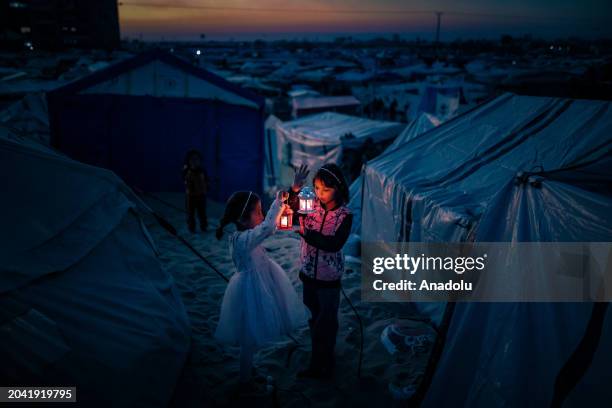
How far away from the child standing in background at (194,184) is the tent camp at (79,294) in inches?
122

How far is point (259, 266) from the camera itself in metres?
3.74

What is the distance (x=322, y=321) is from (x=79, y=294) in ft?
7.17

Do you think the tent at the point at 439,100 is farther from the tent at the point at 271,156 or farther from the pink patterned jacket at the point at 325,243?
the pink patterned jacket at the point at 325,243

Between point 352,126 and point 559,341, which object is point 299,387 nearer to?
point 559,341

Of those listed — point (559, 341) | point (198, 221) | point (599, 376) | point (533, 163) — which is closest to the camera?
point (599, 376)

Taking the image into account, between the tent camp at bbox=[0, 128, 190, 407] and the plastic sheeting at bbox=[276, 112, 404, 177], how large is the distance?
20.1ft

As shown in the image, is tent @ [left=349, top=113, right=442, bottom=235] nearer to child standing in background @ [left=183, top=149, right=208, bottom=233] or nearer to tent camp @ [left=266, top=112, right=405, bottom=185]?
tent camp @ [left=266, top=112, right=405, bottom=185]

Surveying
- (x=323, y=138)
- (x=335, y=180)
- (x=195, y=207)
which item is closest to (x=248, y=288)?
(x=335, y=180)

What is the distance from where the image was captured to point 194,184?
8086 mm

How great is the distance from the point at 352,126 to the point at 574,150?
8.25m

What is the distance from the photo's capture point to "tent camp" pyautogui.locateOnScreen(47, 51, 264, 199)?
940 centimetres

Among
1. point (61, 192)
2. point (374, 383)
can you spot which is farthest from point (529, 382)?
point (61, 192)

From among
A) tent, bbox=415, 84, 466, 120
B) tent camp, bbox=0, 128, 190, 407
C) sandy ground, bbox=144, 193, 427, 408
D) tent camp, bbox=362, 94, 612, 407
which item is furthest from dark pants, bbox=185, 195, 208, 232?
tent, bbox=415, 84, 466, 120

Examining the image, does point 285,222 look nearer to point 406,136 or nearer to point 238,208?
point 238,208
